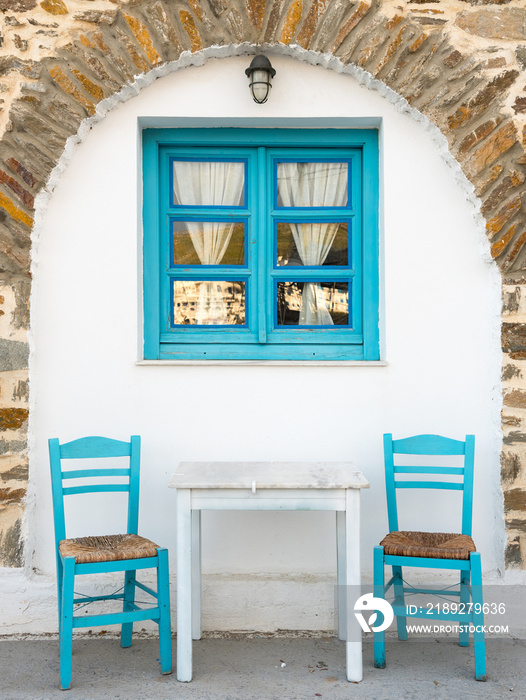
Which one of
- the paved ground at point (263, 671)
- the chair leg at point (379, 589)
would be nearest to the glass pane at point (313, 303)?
the chair leg at point (379, 589)

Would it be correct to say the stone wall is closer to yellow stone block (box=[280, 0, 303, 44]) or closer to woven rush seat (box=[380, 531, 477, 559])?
yellow stone block (box=[280, 0, 303, 44])

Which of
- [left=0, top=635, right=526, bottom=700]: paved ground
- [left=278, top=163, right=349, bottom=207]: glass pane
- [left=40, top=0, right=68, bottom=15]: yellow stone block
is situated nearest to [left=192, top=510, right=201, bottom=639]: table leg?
[left=0, top=635, right=526, bottom=700]: paved ground

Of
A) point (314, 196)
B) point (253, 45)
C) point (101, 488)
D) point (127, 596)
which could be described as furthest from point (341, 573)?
point (253, 45)

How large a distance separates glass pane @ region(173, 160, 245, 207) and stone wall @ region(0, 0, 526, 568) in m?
0.58

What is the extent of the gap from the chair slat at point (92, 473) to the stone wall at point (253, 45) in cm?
31

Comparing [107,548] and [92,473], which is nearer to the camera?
[107,548]

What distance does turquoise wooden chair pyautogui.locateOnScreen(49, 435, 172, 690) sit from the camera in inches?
105

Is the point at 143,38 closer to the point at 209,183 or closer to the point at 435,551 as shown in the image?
the point at 209,183

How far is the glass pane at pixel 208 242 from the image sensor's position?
362 cm

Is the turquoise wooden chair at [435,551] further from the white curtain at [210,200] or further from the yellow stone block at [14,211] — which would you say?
the yellow stone block at [14,211]

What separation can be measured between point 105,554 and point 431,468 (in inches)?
64.3

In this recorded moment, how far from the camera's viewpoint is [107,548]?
2900 millimetres

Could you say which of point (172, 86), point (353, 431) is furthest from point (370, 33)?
point (353, 431)

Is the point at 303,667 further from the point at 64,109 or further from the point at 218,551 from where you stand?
the point at 64,109
